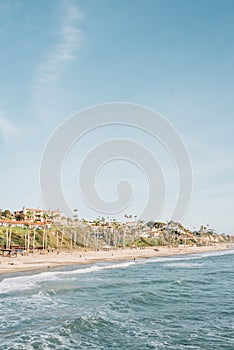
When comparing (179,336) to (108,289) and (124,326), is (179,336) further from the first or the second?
(108,289)

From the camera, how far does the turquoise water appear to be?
59.4 feet

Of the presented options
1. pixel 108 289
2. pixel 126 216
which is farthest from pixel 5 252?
pixel 126 216

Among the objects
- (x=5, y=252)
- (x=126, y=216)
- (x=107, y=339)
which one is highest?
(x=126, y=216)

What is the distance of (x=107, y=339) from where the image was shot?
18750 mm

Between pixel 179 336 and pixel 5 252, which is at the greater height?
pixel 5 252

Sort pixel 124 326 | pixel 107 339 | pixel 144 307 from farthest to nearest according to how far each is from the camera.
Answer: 1. pixel 144 307
2. pixel 124 326
3. pixel 107 339

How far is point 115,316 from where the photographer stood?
23672 millimetres

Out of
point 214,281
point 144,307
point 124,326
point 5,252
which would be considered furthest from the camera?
point 5,252

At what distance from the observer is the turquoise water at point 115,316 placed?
18.1 meters

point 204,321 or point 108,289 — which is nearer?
point 204,321

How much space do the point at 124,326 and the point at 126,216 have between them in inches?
6157

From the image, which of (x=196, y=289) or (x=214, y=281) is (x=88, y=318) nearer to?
(x=196, y=289)

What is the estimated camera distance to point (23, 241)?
287 feet

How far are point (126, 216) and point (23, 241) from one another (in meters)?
94.1
